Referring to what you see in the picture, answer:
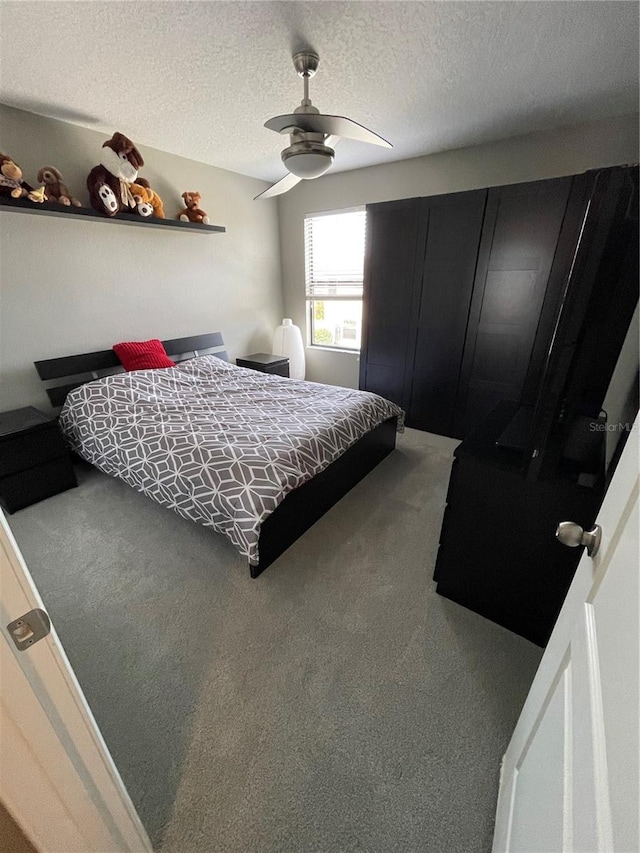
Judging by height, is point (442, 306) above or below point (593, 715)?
above

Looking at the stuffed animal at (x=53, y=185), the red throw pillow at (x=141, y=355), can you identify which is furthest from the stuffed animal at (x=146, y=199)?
the red throw pillow at (x=141, y=355)

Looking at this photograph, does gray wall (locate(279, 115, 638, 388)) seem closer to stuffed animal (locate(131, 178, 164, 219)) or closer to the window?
the window

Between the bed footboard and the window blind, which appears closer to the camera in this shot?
the bed footboard

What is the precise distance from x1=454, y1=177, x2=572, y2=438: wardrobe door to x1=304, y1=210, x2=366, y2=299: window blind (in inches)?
59.0

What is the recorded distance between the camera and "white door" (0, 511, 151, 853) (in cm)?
52

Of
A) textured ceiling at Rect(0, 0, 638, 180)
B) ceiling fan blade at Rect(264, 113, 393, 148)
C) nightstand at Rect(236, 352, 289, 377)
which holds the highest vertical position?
textured ceiling at Rect(0, 0, 638, 180)

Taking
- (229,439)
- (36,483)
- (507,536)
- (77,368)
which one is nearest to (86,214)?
(77,368)

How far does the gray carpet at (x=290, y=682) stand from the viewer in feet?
3.41

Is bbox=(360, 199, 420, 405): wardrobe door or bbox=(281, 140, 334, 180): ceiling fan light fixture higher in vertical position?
bbox=(281, 140, 334, 180): ceiling fan light fixture

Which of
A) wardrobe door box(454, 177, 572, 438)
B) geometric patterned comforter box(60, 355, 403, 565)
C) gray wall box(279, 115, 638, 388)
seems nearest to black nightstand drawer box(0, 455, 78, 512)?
geometric patterned comforter box(60, 355, 403, 565)

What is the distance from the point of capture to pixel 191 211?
3287 mm

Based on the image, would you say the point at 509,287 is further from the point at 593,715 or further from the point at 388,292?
the point at 593,715

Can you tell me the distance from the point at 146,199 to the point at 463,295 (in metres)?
2.71

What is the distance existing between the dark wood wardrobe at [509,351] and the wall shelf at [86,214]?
64.7 inches
